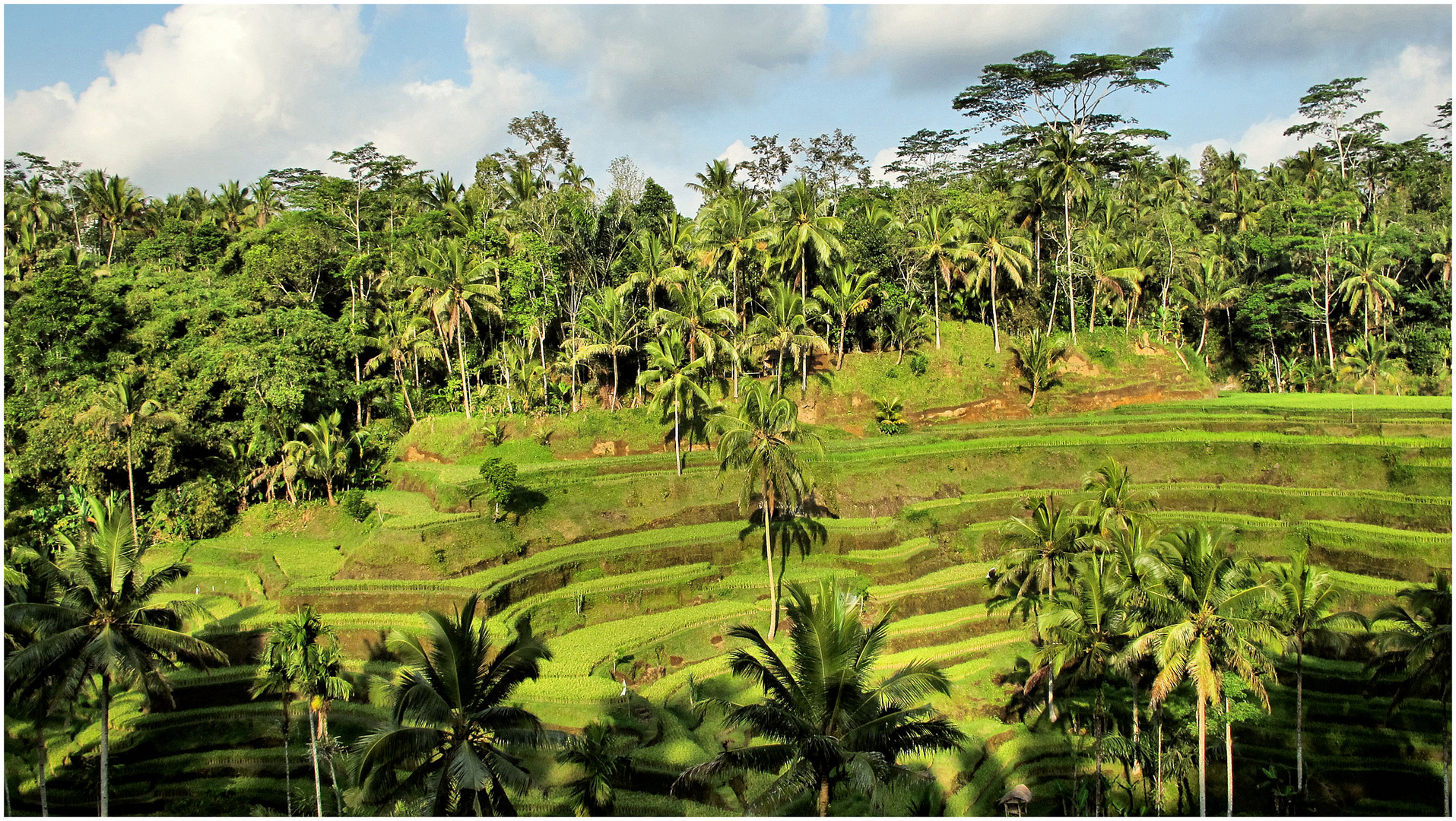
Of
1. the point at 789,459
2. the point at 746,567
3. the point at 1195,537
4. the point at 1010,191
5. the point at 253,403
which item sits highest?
the point at 1010,191

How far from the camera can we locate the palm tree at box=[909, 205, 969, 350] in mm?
39250

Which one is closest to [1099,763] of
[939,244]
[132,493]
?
[939,244]

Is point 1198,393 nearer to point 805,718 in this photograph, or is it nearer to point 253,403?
point 805,718

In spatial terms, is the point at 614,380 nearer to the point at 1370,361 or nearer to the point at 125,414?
the point at 125,414

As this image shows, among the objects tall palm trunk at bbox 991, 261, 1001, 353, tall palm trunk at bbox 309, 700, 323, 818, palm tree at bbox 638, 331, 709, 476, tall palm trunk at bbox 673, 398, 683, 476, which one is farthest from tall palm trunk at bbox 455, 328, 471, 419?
tall palm trunk at bbox 991, 261, 1001, 353

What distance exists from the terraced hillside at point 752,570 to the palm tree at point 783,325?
4744mm

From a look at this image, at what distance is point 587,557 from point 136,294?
25.8m

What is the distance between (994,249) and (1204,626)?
90.4 ft

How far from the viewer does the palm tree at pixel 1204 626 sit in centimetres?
1477

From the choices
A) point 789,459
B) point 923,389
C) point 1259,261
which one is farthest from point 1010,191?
point 789,459

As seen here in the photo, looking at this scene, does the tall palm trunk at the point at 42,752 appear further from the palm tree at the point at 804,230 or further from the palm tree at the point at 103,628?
the palm tree at the point at 804,230

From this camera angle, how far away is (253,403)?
106 ft

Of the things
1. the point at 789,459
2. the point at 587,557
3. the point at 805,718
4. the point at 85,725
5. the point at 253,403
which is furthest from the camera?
the point at 253,403

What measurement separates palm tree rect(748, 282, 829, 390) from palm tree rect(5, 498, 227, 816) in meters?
24.9
